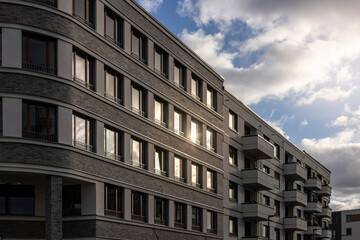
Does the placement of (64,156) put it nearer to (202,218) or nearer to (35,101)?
(35,101)

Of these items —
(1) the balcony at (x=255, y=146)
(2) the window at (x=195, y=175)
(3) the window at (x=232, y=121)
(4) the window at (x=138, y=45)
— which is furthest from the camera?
(1) the balcony at (x=255, y=146)

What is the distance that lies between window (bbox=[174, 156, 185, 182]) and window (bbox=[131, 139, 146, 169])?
4497 mm

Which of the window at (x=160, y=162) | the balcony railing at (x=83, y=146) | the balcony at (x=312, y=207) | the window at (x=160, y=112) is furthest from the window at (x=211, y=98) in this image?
the balcony at (x=312, y=207)

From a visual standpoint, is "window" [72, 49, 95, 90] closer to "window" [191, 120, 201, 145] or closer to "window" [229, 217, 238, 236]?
"window" [191, 120, 201, 145]

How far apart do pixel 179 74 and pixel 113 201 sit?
12.9m

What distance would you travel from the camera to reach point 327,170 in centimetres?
8625

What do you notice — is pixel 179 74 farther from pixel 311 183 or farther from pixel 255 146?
pixel 311 183

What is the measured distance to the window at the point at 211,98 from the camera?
1731 inches

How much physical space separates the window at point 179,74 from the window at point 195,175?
6083mm

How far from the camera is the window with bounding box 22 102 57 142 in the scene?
25438 mm

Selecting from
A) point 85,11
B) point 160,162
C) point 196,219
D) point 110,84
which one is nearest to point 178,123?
point 160,162

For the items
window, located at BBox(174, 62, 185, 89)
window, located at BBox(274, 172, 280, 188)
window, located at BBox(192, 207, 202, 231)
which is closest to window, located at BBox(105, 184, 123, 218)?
window, located at BBox(192, 207, 202, 231)

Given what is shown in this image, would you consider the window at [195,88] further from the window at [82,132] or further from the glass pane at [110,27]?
the window at [82,132]

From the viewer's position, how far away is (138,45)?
3400 centimetres
